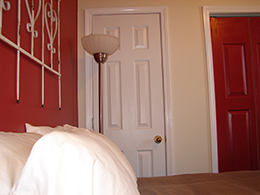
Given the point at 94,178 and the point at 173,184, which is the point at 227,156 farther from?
the point at 94,178

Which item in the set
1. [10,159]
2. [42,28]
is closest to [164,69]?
[42,28]

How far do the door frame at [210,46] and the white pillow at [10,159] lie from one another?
1864mm

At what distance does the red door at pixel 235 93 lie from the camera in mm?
2205

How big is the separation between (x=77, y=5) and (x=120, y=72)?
2.65 ft

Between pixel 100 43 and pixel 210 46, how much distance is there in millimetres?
1163

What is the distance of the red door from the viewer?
2.21m

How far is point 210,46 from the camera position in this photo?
221 centimetres

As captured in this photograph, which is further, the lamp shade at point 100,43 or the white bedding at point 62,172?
the lamp shade at point 100,43

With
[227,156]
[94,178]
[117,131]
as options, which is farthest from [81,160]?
[227,156]

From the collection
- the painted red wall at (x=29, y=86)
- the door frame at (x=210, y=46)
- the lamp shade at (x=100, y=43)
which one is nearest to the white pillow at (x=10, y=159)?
the painted red wall at (x=29, y=86)

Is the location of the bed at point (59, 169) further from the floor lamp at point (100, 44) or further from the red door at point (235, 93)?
the red door at point (235, 93)

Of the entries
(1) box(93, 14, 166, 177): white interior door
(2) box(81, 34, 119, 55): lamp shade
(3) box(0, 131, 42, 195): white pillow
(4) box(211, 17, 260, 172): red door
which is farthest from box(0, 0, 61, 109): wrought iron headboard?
(4) box(211, 17, 260, 172): red door

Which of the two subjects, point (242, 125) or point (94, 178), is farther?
point (242, 125)

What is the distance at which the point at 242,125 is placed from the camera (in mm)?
2232
